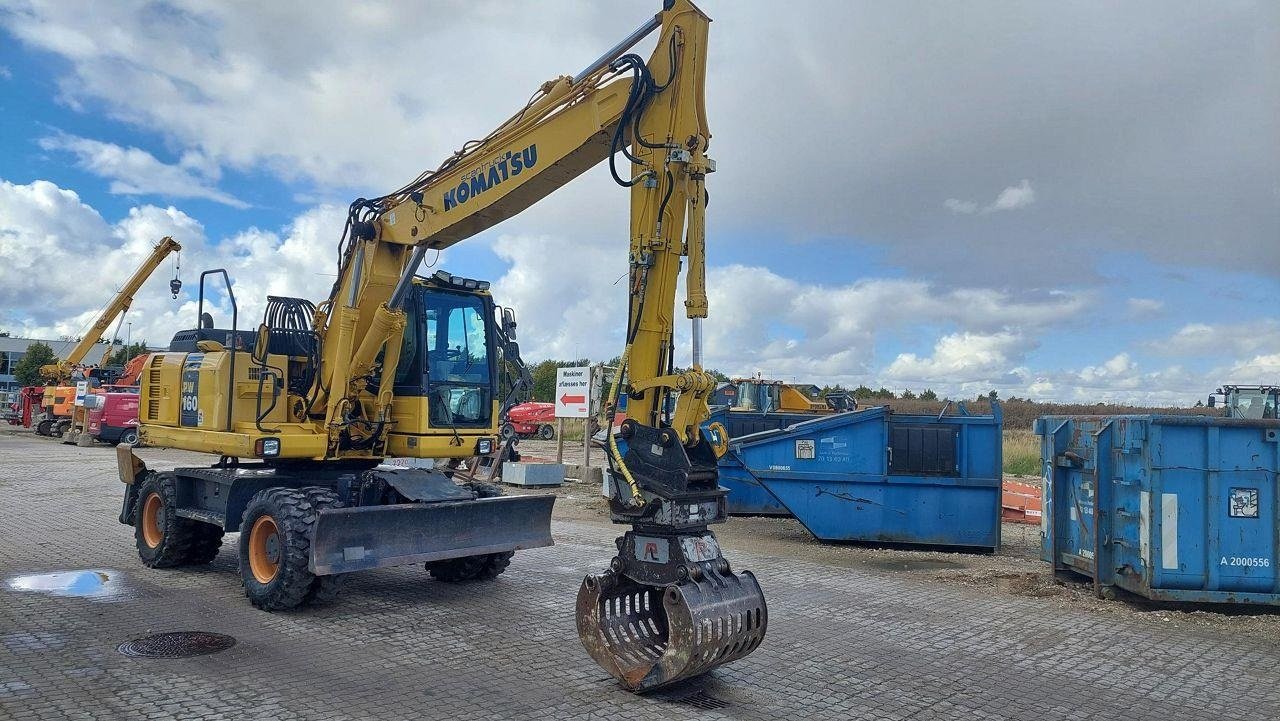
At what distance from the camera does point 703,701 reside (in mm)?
5523

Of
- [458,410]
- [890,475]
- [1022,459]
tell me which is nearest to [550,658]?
[458,410]


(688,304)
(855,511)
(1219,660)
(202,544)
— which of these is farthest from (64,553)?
(1219,660)

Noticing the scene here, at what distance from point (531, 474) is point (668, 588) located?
40.1 feet

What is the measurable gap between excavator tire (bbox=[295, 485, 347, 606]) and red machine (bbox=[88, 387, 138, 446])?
2092cm

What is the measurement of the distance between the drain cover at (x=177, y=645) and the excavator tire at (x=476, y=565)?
2.42 metres

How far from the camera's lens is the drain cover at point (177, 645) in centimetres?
631

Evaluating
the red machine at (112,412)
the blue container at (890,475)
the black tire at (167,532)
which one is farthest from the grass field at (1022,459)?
the red machine at (112,412)

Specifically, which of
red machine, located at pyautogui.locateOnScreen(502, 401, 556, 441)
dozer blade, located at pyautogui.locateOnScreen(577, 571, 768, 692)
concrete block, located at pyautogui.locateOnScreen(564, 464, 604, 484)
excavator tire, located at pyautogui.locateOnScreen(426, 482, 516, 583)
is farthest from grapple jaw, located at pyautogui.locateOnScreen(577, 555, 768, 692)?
red machine, located at pyautogui.locateOnScreen(502, 401, 556, 441)

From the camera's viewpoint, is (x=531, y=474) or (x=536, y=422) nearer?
(x=531, y=474)

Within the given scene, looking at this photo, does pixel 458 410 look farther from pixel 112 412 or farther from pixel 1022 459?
pixel 112 412

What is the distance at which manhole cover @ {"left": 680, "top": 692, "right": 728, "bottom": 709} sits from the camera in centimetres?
545

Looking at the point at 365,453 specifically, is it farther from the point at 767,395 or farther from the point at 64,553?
the point at 767,395

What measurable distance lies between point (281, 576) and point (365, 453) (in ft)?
5.25

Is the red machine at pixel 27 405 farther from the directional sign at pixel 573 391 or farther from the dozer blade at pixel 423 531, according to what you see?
the dozer blade at pixel 423 531
